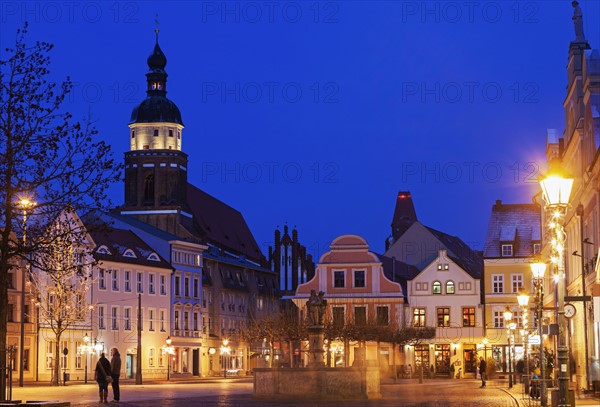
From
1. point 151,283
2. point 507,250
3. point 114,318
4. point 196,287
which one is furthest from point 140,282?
point 507,250

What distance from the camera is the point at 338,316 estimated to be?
298ft

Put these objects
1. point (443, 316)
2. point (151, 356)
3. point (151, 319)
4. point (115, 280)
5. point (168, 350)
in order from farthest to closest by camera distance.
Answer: point (151, 319) < point (151, 356) < point (115, 280) < point (168, 350) < point (443, 316)

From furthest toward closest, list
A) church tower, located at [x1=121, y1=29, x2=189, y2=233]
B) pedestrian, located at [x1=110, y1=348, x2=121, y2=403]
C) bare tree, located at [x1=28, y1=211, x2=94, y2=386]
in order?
1. church tower, located at [x1=121, y1=29, x2=189, y2=233]
2. bare tree, located at [x1=28, y1=211, x2=94, y2=386]
3. pedestrian, located at [x1=110, y1=348, x2=121, y2=403]

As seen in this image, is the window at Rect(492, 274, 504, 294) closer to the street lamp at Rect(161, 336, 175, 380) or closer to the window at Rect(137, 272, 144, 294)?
the street lamp at Rect(161, 336, 175, 380)

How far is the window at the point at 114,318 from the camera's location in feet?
309

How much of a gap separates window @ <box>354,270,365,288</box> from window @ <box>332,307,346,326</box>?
2365mm

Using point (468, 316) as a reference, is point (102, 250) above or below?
above

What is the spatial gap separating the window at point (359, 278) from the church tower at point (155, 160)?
27977 mm

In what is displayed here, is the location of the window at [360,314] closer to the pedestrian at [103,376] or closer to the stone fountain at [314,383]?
the stone fountain at [314,383]

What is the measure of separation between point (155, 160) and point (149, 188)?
319 cm

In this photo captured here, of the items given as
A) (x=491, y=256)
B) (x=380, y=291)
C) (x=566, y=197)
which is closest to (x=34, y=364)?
(x=380, y=291)

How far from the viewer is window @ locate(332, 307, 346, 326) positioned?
85812mm

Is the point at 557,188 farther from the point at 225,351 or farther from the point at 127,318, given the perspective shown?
the point at 225,351

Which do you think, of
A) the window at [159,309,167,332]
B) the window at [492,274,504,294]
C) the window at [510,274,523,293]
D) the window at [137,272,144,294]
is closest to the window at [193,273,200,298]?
the window at [159,309,167,332]
